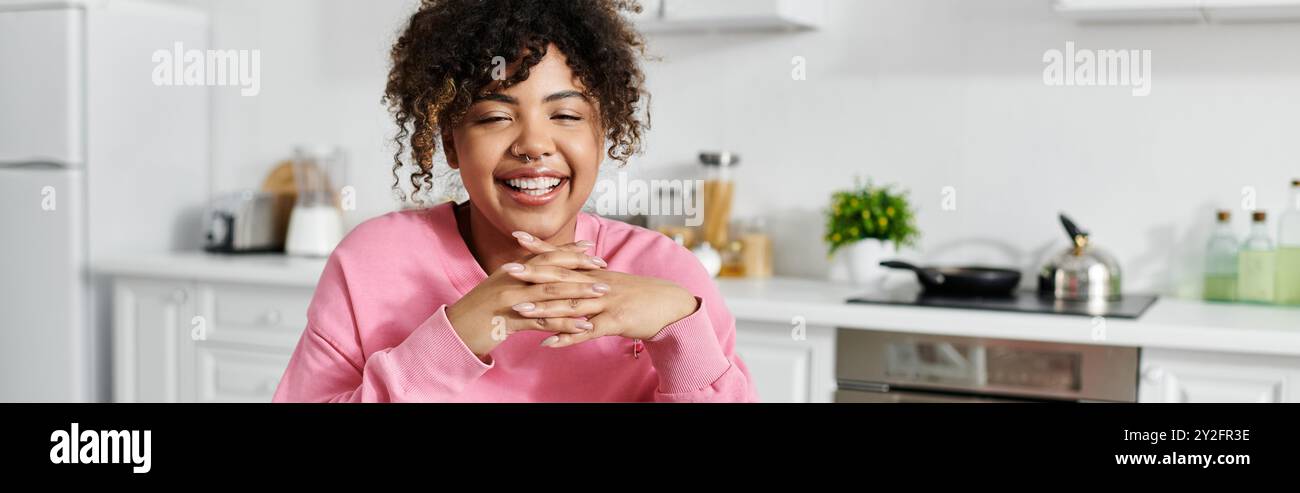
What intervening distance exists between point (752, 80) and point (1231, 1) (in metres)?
1.06

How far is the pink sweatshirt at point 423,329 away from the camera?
847mm

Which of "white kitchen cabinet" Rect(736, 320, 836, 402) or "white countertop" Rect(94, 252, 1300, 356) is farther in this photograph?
"white kitchen cabinet" Rect(736, 320, 836, 402)

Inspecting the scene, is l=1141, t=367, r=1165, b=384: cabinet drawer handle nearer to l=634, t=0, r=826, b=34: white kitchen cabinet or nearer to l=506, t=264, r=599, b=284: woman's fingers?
l=634, t=0, r=826, b=34: white kitchen cabinet

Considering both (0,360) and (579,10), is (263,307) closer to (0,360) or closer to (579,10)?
(0,360)

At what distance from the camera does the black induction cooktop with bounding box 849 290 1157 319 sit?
207cm

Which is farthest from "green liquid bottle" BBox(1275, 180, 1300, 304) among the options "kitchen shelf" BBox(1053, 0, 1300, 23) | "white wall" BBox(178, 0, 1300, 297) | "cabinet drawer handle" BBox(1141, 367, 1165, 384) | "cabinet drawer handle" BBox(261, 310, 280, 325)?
"cabinet drawer handle" BBox(261, 310, 280, 325)

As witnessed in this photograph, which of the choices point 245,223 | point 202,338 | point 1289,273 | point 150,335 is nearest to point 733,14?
point 1289,273

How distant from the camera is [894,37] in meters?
2.64

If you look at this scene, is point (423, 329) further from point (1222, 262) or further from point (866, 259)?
point (1222, 262)

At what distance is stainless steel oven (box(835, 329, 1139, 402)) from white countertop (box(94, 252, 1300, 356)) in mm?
26

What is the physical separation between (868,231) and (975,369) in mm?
521

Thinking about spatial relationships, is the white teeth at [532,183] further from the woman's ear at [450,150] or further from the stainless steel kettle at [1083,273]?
the stainless steel kettle at [1083,273]

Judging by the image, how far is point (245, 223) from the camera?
294 centimetres
